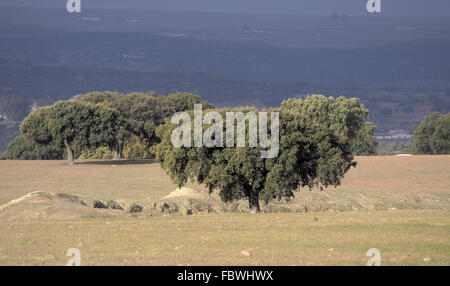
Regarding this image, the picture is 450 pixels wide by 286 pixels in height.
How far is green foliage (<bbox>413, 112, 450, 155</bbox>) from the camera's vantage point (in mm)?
122062

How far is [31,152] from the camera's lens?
126 metres

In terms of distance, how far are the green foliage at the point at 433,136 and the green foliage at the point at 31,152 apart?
62.6 metres

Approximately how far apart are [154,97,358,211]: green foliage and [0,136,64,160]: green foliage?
90.8m

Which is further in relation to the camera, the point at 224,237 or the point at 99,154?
the point at 99,154

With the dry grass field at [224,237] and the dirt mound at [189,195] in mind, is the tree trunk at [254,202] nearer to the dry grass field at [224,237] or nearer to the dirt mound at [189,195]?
the dry grass field at [224,237]

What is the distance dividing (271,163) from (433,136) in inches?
3740

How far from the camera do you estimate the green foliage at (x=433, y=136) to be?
4806 inches

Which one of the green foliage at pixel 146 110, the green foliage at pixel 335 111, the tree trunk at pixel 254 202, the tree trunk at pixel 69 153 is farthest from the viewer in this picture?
the green foliage at pixel 335 111

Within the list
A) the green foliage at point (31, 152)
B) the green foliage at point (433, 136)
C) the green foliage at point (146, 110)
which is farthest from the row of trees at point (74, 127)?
the green foliage at point (433, 136)

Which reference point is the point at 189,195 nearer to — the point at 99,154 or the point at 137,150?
the point at 137,150

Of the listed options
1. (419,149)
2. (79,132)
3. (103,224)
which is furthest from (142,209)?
(419,149)

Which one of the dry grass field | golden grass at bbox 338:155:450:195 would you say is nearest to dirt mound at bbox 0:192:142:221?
the dry grass field

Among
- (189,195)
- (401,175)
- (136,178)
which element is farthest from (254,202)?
(401,175)

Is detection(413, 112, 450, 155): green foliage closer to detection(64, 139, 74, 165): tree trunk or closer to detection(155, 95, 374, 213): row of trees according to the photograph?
detection(64, 139, 74, 165): tree trunk
